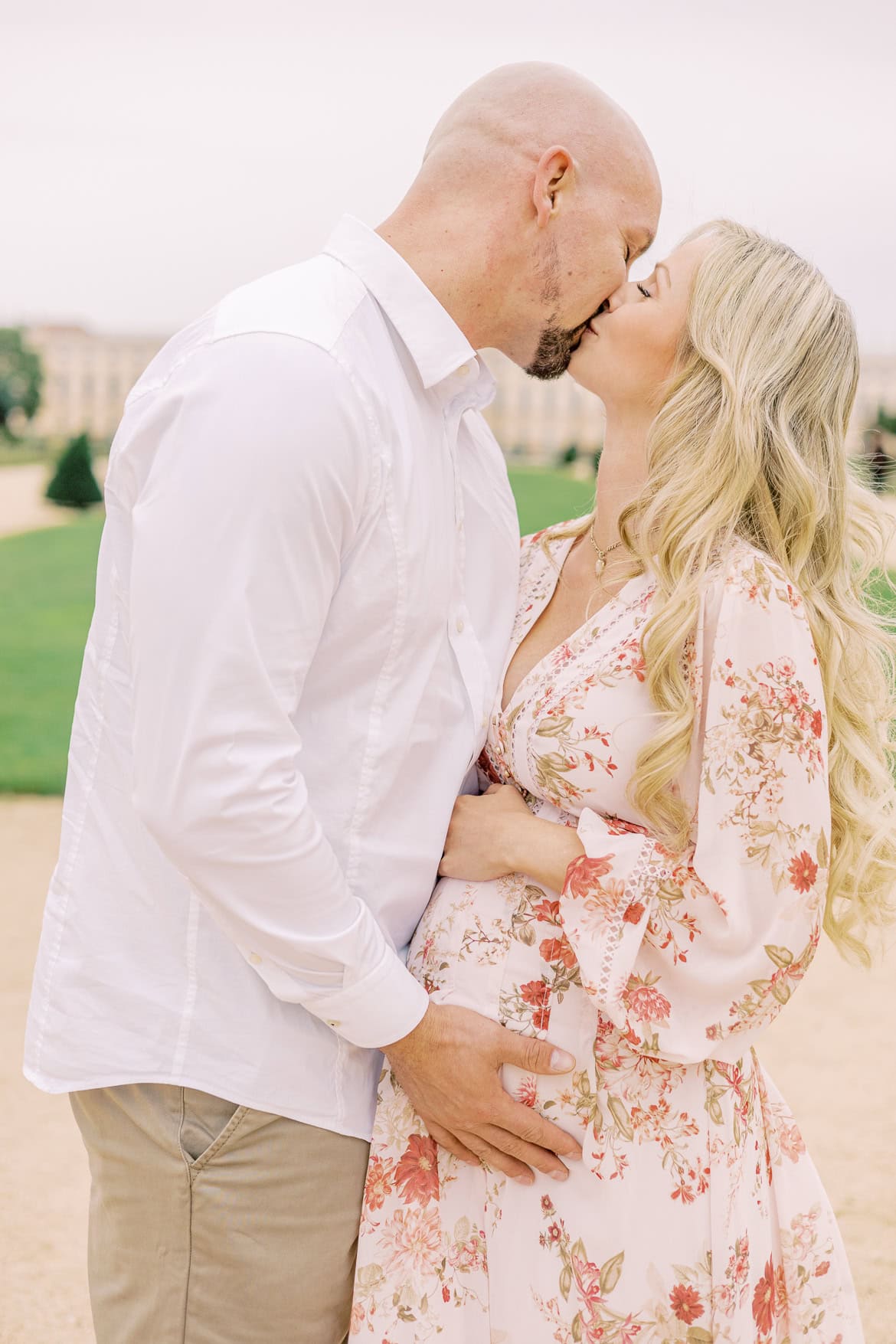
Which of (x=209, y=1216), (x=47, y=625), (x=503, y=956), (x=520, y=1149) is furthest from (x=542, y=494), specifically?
(x=209, y=1216)

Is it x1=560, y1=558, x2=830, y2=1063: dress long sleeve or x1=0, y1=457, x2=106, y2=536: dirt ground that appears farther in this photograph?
x1=0, y1=457, x2=106, y2=536: dirt ground

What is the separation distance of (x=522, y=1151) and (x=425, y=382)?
1090 millimetres

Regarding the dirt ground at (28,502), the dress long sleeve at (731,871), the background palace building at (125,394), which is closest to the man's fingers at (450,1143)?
the dress long sleeve at (731,871)

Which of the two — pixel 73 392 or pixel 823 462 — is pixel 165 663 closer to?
pixel 823 462

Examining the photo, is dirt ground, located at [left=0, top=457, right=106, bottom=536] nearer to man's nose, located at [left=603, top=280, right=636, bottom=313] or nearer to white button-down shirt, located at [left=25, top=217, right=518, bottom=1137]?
man's nose, located at [left=603, top=280, right=636, bottom=313]

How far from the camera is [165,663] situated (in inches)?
56.3

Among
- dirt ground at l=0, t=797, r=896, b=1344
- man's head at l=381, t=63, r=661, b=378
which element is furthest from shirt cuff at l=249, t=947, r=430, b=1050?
dirt ground at l=0, t=797, r=896, b=1344

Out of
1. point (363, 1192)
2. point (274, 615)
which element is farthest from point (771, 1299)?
point (274, 615)

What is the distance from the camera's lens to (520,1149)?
1.73 m

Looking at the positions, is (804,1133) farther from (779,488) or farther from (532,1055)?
(779,488)

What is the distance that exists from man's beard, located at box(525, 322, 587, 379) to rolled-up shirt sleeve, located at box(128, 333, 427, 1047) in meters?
0.61

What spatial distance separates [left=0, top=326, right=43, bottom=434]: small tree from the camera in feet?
52.8

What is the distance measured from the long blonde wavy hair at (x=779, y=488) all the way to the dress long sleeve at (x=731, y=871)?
9 cm

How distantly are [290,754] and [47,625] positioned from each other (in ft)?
37.3
